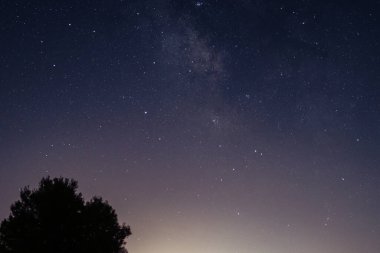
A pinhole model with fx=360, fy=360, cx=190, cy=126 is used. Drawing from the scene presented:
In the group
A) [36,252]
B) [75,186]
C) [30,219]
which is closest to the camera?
[36,252]

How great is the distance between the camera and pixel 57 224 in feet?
52.1

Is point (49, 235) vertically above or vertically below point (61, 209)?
below

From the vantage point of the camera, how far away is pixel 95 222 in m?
16.9

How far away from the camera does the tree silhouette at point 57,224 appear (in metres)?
15.3

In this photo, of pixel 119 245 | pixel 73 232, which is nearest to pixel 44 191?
pixel 73 232

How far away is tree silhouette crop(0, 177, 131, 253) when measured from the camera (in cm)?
1530

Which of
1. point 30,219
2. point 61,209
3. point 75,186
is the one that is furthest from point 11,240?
point 75,186

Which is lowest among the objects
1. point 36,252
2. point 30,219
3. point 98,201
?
point 36,252

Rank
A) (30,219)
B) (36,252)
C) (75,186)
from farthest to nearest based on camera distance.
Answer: (75,186), (30,219), (36,252)

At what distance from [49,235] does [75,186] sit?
2815mm

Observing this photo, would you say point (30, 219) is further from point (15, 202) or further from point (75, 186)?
point (75, 186)

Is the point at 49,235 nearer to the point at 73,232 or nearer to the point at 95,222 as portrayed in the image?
the point at 73,232

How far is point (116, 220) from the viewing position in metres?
18.2

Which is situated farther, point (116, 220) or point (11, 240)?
point (116, 220)
